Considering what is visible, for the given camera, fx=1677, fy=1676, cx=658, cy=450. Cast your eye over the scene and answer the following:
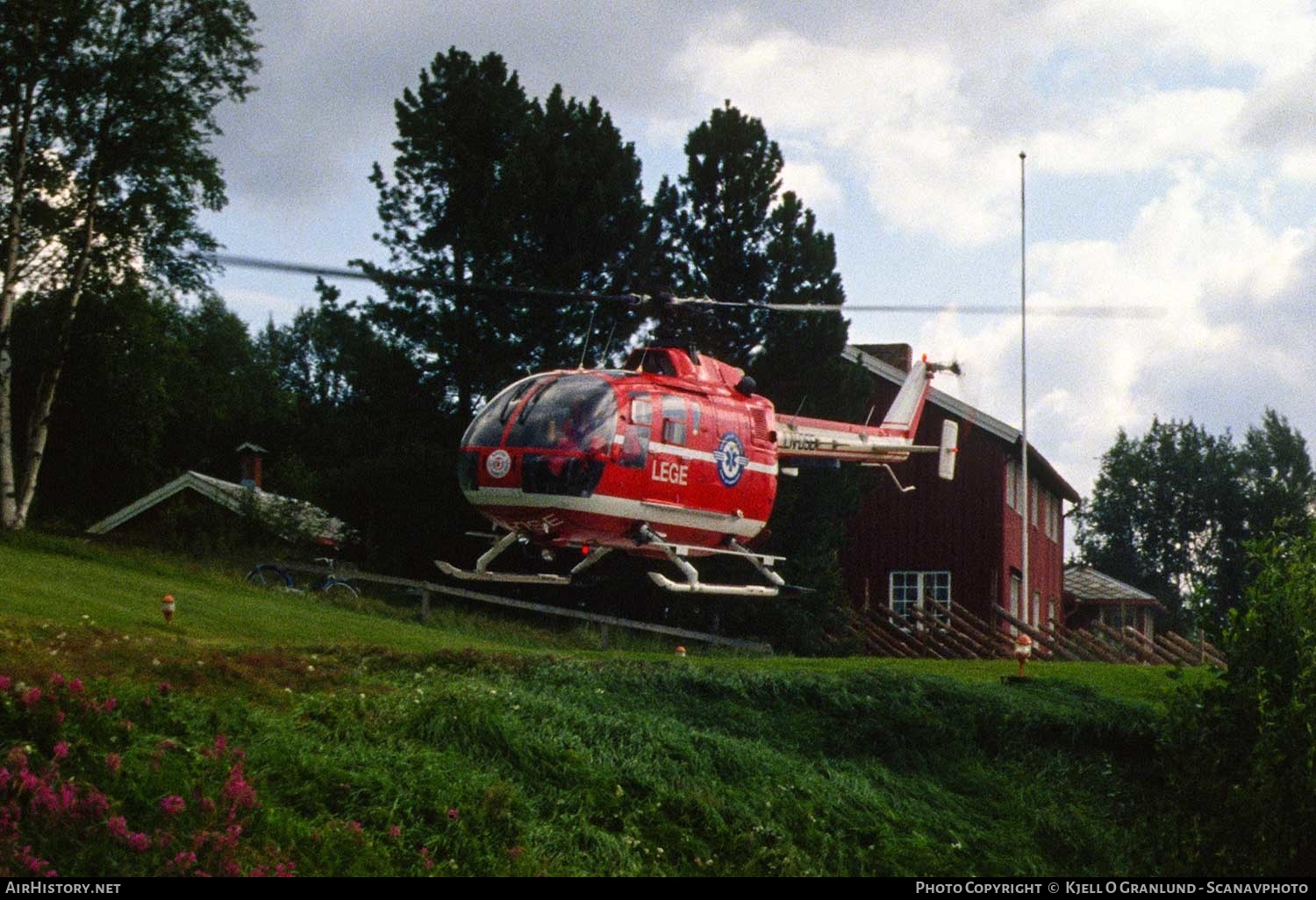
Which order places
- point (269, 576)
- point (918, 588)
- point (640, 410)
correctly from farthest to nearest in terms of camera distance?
→ point (918, 588)
point (269, 576)
point (640, 410)

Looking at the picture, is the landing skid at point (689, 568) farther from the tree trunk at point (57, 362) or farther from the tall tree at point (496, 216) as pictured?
the tree trunk at point (57, 362)

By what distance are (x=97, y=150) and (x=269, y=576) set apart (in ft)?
37.9

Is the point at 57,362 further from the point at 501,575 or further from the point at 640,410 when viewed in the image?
the point at 640,410

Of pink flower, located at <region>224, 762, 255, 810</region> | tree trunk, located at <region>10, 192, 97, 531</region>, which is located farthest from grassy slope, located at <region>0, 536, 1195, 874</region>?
tree trunk, located at <region>10, 192, 97, 531</region>

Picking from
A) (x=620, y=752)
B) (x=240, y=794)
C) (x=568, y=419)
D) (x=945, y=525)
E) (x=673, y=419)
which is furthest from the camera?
(x=945, y=525)

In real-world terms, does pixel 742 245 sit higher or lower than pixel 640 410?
higher

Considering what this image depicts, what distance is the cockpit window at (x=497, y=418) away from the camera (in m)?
19.9

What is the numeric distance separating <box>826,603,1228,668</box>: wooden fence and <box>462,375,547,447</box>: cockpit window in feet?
55.8

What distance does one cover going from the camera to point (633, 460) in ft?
66.4

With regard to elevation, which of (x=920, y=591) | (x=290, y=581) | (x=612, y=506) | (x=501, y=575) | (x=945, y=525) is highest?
(x=945, y=525)

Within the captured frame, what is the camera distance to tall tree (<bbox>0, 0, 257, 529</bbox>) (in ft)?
120

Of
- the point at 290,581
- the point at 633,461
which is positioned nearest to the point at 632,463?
the point at 633,461

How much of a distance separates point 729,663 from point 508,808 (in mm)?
7676

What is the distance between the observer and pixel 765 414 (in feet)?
74.3
